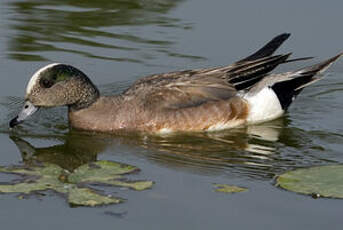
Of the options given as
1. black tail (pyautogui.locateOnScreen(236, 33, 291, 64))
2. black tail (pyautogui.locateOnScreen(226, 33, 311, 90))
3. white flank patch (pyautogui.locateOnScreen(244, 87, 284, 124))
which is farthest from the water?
black tail (pyautogui.locateOnScreen(236, 33, 291, 64))

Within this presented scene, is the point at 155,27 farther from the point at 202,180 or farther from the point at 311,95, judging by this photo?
the point at 202,180

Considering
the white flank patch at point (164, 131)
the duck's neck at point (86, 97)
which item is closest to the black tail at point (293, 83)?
the white flank patch at point (164, 131)

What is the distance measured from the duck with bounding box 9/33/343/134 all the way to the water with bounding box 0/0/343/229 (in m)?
0.15

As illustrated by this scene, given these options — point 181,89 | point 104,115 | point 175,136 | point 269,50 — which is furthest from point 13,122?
point 269,50

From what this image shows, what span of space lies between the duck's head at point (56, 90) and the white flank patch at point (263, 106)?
161 cm

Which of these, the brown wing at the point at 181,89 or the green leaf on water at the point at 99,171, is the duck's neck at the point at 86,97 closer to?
the brown wing at the point at 181,89

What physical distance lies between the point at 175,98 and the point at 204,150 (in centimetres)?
85

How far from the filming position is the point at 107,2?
12.9 m

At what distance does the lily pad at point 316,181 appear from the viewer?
23.0 ft

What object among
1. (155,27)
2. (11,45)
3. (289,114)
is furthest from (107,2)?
(289,114)

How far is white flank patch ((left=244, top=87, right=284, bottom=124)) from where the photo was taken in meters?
9.48

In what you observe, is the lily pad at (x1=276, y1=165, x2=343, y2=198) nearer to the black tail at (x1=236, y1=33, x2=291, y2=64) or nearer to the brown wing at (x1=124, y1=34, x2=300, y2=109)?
the brown wing at (x1=124, y1=34, x2=300, y2=109)

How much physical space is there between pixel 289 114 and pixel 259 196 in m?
2.84

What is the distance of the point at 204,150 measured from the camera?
8500mm
